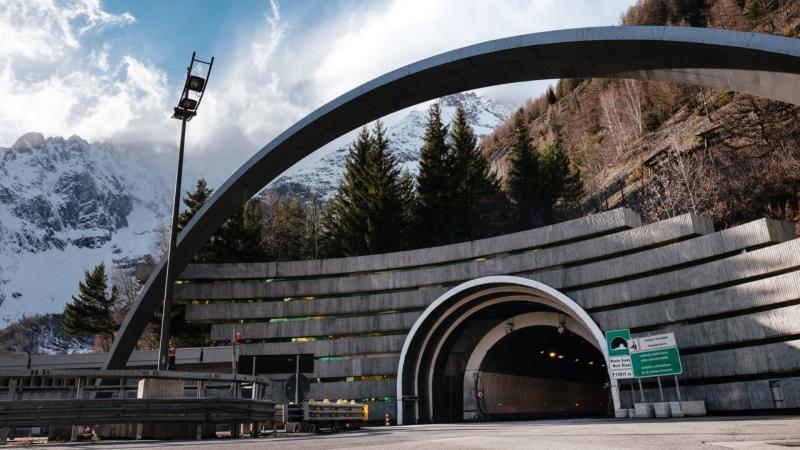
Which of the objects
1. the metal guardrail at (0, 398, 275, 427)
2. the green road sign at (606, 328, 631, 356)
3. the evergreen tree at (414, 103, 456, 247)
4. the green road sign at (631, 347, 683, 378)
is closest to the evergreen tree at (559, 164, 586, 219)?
the evergreen tree at (414, 103, 456, 247)

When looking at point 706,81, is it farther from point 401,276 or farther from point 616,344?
point 401,276

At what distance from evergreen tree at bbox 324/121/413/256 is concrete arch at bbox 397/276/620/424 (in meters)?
15.9

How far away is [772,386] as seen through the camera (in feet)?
73.5

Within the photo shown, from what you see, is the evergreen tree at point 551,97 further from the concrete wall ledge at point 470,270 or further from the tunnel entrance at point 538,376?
the concrete wall ledge at point 470,270

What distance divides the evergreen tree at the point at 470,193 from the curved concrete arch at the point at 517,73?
81.6ft

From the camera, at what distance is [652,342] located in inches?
972

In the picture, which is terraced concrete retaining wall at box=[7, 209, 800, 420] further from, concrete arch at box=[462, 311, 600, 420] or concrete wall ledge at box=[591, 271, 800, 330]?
concrete arch at box=[462, 311, 600, 420]

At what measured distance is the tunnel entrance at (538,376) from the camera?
1438 inches

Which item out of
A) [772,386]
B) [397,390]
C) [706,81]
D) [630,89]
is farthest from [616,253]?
[630,89]

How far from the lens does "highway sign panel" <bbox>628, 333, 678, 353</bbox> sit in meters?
24.1

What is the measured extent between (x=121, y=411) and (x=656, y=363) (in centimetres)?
2082

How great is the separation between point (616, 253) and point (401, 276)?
43.1 ft

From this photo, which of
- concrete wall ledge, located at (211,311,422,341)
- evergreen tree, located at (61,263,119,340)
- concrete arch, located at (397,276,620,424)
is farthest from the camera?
evergreen tree, located at (61,263,119,340)

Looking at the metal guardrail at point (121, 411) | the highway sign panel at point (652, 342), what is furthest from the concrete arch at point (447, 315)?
the metal guardrail at point (121, 411)
